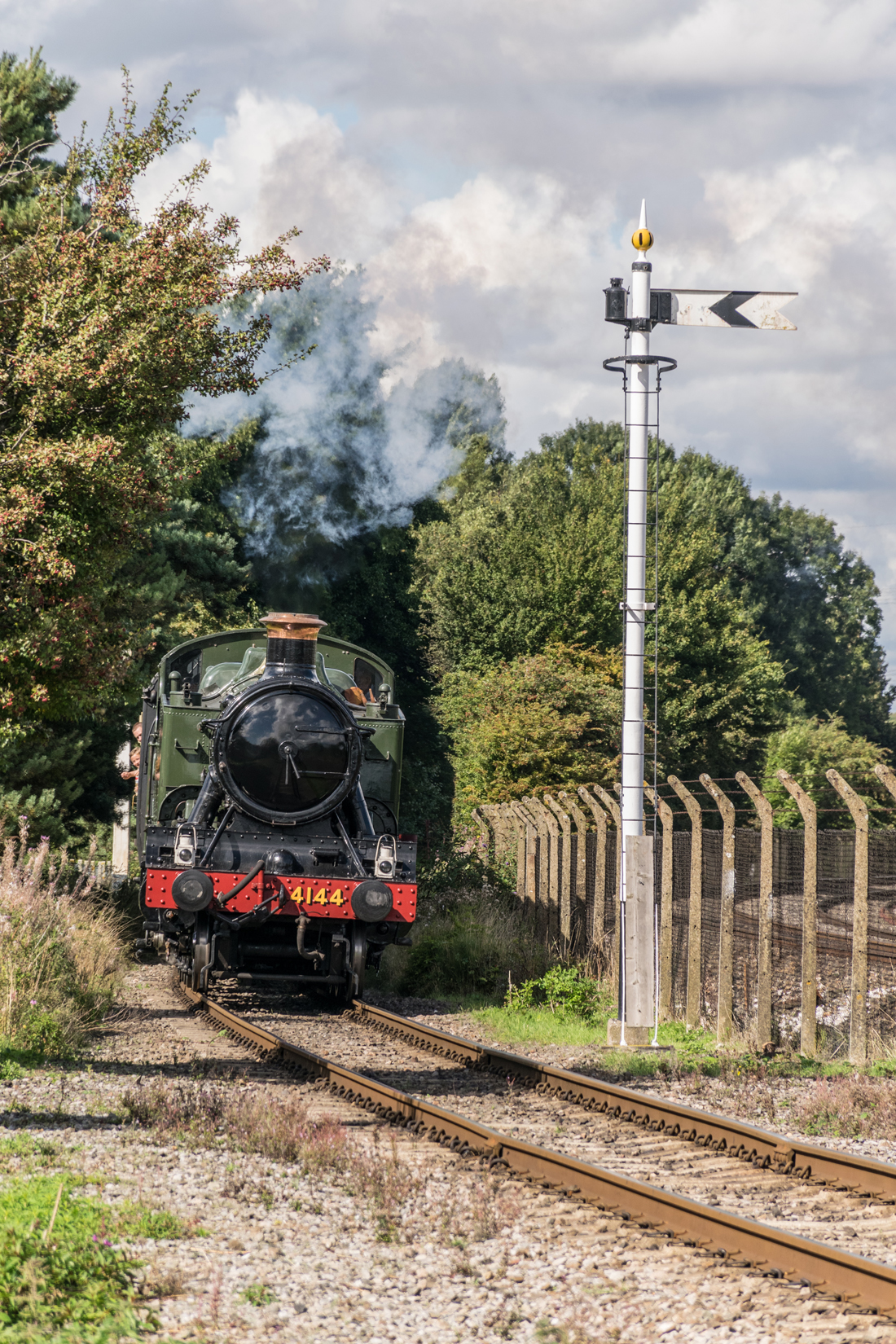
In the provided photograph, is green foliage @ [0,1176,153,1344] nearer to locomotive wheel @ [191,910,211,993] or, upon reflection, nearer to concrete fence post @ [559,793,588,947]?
locomotive wheel @ [191,910,211,993]

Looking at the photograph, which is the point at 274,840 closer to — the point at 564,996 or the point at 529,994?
the point at 529,994

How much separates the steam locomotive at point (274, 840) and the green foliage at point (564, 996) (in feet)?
6.37

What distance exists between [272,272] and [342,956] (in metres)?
6.54

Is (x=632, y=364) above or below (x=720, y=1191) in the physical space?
above

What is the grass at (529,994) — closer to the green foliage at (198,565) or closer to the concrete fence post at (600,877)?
the concrete fence post at (600,877)

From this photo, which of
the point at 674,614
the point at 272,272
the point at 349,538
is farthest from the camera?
the point at 674,614

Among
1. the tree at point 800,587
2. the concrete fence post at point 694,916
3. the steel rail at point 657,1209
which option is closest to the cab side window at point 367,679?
the concrete fence post at point 694,916

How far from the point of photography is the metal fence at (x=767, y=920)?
10.5 m

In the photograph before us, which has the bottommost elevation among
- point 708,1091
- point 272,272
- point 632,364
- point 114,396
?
point 708,1091

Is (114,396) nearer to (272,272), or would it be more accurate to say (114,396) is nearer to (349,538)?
(272,272)

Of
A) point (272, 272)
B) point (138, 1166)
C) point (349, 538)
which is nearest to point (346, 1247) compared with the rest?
point (138, 1166)

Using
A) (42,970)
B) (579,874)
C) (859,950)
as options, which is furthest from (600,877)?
(42,970)

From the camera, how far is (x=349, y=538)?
39.7 m

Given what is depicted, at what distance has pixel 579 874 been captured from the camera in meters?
16.0
